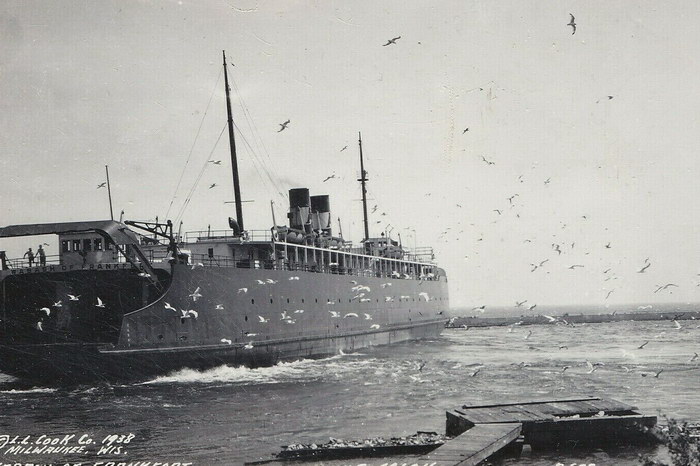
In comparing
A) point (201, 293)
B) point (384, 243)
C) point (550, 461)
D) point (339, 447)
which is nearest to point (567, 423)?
point (550, 461)

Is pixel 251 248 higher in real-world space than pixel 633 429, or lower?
higher

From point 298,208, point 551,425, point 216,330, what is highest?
point 298,208

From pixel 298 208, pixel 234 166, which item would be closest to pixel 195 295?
pixel 234 166

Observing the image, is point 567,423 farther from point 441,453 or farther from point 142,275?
point 142,275

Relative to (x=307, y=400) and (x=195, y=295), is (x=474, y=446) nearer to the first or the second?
(x=307, y=400)

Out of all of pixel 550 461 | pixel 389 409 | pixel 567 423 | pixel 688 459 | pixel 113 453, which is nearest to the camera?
pixel 688 459

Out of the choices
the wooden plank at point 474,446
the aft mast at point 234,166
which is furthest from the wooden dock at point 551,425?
the aft mast at point 234,166

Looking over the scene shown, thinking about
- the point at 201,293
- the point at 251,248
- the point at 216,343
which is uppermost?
the point at 251,248

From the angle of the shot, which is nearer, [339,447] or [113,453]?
[339,447]
